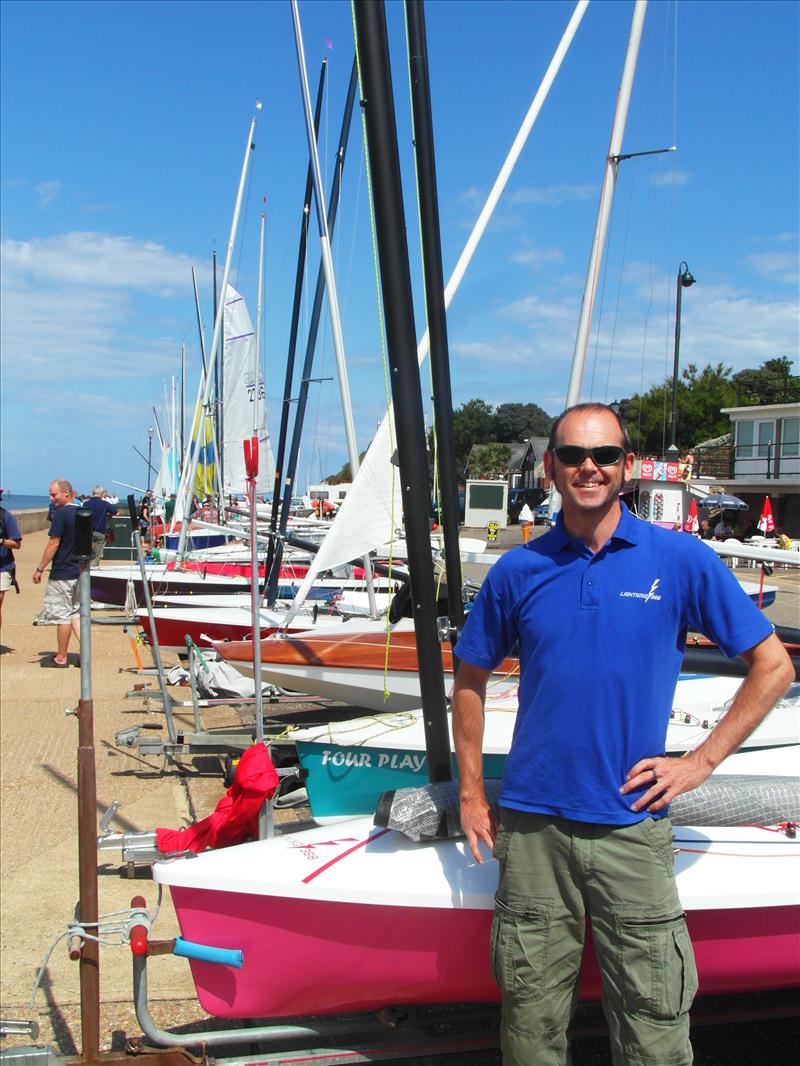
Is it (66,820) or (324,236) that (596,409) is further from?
(324,236)

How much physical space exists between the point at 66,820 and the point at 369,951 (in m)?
3.13

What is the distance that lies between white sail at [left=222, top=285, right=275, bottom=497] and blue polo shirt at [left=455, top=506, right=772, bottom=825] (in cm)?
1593

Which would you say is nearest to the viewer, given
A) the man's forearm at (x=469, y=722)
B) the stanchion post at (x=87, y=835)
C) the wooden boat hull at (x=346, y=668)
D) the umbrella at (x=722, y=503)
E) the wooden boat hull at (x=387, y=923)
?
the man's forearm at (x=469, y=722)

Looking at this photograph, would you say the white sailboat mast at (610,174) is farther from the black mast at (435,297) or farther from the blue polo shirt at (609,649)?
the blue polo shirt at (609,649)

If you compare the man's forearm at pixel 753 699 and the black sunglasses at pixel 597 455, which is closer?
the man's forearm at pixel 753 699

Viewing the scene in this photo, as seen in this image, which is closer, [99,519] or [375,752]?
[375,752]

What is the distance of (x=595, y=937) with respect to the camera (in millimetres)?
2188

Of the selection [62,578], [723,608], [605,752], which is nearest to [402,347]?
[723,608]

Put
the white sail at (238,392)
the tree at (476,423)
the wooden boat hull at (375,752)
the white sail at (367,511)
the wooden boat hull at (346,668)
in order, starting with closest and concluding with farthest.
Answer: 1. the wooden boat hull at (375,752)
2. the white sail at (367,511)
3. the wooden boat hull at (346,668)
4. the white sail at (238,392)
5. the tree at (476,423)

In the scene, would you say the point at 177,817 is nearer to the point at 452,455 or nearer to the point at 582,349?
the point at 452,455

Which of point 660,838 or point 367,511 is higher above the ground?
point 367,511

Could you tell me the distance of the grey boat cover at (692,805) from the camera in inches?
109

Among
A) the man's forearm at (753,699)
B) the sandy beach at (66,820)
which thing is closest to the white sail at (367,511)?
the sandy beach at (66,820)

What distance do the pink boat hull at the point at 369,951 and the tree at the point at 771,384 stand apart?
37.2ft
